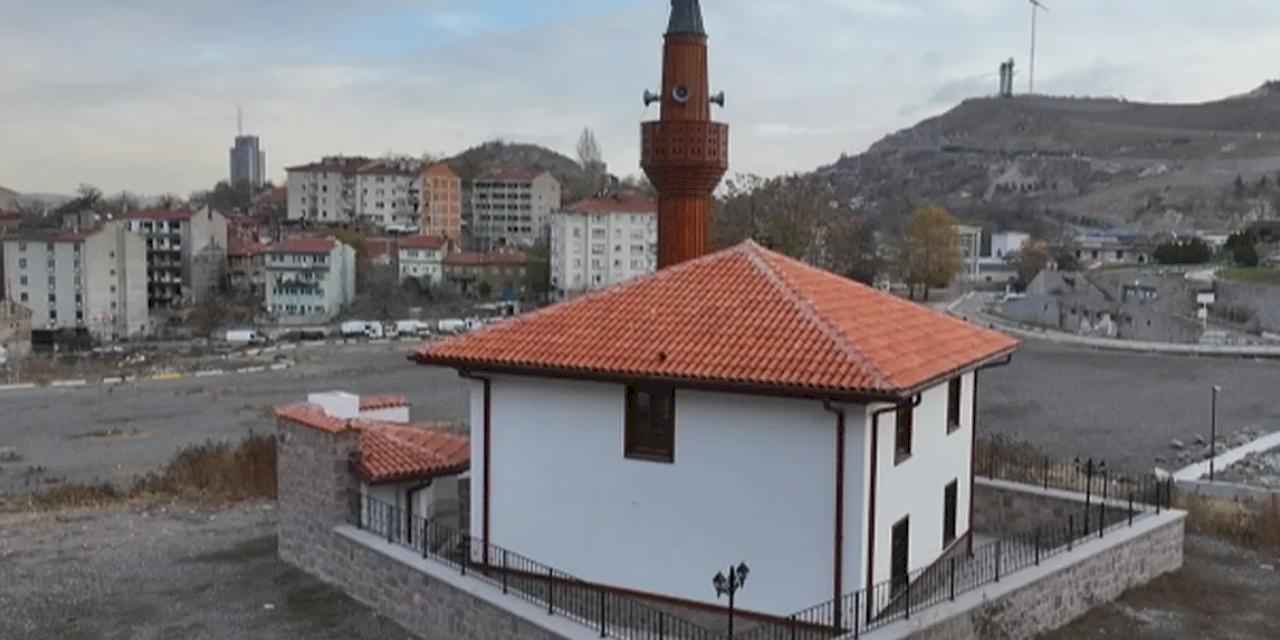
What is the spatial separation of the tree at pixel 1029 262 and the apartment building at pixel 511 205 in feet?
143

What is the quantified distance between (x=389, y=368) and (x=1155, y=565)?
1841 inches

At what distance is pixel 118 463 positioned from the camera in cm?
3145

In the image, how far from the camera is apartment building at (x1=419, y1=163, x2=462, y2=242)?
11644cm

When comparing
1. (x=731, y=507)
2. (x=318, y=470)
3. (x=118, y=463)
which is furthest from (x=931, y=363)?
(x=118, y=463)

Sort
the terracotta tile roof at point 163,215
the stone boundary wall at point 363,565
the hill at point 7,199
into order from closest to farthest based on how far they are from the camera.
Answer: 1. the stone boundary wall at point 363,565
2. the terracotta tile roof at point 163,215
3. the hill at point 7,199

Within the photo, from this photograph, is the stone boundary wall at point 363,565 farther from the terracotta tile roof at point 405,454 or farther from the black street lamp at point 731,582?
the black street lamp at point 731,582

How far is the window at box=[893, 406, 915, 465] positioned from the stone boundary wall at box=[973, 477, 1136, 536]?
4.03 metres

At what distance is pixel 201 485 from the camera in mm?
20031

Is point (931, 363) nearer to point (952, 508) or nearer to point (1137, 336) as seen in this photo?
point (952, 508)

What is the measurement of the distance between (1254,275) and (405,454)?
213 ft

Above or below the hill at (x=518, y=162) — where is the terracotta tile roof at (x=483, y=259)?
below

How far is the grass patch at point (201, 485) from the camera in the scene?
63.2ft

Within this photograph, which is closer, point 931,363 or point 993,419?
point 931,363

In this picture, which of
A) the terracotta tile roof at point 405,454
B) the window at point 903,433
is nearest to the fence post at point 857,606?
the window at point 903,433
